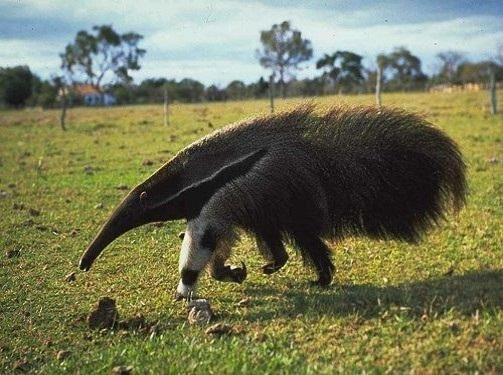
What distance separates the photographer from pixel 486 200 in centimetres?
773

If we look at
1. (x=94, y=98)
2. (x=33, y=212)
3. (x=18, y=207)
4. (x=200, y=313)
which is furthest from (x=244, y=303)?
(x=94, y=98)

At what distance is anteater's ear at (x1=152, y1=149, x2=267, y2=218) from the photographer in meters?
4.43

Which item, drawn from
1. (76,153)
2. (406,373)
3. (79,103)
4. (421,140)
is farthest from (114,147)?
(79,103)

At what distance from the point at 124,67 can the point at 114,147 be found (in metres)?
23.8

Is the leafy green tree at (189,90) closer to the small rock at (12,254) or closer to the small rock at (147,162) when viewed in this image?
the small rock at (147,162)

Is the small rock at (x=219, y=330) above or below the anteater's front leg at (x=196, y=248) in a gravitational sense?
below

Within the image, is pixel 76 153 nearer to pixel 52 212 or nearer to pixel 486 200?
pixel 52 212

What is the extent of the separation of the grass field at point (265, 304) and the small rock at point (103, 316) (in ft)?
0.23

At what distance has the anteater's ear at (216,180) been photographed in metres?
4.43

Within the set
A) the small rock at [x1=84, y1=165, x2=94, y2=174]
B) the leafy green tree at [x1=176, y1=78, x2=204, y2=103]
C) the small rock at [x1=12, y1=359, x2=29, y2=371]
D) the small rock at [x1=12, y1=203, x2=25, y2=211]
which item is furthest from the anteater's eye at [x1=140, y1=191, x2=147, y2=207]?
the leafy green tree at [x1=176, y1=78, x2=204, y2=103]

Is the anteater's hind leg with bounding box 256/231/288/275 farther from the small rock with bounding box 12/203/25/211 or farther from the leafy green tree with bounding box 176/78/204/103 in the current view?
the leafy green tree with bounding box 176/78/204/103

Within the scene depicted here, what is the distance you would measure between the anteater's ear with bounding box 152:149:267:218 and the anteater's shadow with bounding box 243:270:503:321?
0.82 m

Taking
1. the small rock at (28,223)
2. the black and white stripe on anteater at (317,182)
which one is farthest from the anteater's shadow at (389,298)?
the small rock at (28,223)

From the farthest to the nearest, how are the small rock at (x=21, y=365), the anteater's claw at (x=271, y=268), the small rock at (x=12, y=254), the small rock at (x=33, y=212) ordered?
1. the small rock at (x=33, y=212)
2. the small rock at (x=12, y=254)
3. the anteater's claw at (x=271, y=268)
4. the small rock at (x=21, y=365)
